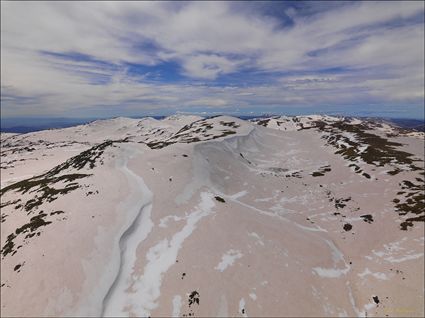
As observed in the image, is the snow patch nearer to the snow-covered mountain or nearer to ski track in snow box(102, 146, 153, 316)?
the snow-covered mountain

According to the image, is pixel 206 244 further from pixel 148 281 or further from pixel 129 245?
pixel 129 245

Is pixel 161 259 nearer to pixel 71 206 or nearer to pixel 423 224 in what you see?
pixel 71 206

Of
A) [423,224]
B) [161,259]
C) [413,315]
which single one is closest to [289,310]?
[413,315]

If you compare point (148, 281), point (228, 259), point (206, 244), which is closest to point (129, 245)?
point (148, 281)

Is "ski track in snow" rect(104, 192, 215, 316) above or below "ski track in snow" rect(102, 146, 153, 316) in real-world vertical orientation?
below

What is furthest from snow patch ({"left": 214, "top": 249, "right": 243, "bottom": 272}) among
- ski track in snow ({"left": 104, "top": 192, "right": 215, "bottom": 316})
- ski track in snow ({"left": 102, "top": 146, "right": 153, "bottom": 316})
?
ski track in snow ({"left": 102, "top": 146, "right": 153, "bottom": 316})

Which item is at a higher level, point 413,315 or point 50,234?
point 50,234

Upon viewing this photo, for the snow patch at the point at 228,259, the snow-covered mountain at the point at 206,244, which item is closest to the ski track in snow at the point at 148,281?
the snow-covered mountain at the point at 206,244

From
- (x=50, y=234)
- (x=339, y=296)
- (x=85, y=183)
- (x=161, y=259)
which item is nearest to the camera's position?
(x=339, y=296)
